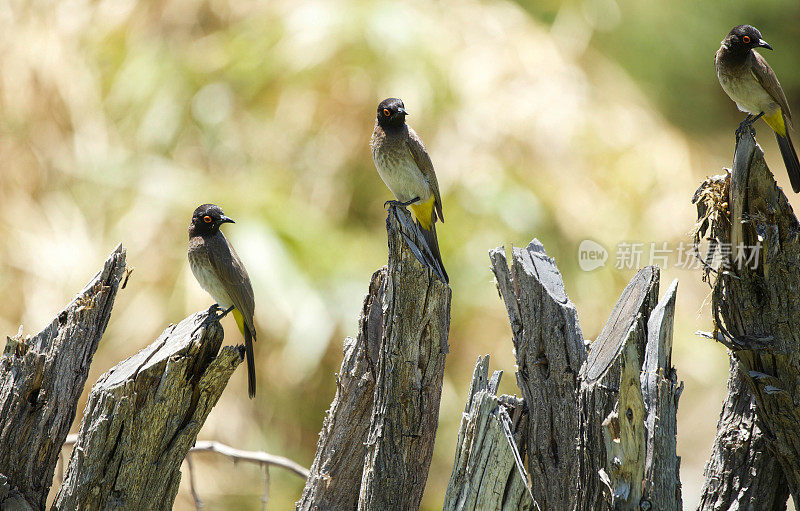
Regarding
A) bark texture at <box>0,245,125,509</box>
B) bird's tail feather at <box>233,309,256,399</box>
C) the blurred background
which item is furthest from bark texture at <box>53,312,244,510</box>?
the blurred background

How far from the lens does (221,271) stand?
3062mm

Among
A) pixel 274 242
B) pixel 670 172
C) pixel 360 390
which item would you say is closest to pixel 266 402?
pixel 274 242

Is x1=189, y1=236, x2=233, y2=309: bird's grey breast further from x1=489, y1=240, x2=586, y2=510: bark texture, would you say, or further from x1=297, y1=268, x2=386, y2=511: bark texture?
x1=489, y1=240, x2=586, y2=510: bark texture

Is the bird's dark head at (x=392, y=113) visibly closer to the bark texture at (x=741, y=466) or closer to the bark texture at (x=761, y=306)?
the bark texture at (x=761, y=306)

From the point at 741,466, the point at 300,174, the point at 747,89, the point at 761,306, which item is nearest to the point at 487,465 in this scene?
the point at 741,466

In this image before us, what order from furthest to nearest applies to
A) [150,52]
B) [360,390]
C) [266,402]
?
[150,52]
[266,402]
[360,390]

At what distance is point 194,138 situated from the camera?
5.94 meters

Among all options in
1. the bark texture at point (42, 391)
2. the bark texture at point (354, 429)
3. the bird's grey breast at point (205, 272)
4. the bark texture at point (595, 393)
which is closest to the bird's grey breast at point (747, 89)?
the bark texture at point (595, 393)

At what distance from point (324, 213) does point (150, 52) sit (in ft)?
6.64

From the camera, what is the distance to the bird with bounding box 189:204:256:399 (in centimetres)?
306

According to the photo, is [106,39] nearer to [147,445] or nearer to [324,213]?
[324,213]

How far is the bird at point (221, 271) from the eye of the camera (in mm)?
3061

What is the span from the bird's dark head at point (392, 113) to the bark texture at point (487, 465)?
1.51 m

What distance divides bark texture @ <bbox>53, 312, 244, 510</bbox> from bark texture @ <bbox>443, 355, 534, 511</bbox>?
77cm
